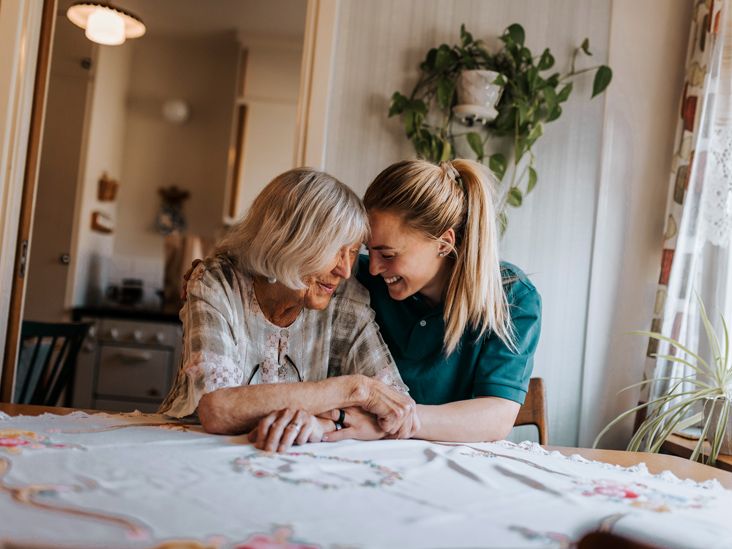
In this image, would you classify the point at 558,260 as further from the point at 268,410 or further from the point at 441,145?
the point at 268,410

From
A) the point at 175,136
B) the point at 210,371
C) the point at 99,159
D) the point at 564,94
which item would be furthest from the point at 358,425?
the point at 175,136

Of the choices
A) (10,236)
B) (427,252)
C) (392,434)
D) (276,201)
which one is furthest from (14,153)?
(392,434)

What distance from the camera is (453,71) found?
8.54 feet

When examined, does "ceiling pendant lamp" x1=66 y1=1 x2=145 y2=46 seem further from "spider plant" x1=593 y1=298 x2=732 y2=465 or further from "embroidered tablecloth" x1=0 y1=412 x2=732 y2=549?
"spider plant" x1=593 y1=298 x2=732 y2=465

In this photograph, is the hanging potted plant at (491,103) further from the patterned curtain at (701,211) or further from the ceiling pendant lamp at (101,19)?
the ceiling pendant lamp at (101,19)

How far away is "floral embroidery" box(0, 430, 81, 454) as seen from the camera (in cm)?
111

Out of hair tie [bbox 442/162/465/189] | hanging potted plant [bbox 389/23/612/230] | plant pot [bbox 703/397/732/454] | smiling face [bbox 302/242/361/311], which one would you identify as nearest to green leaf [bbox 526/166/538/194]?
hanging potted plant [bbox 389/23/612/230]

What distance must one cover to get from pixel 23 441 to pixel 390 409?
2.20 feet

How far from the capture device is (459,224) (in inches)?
71.1

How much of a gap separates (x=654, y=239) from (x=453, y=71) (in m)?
0.98

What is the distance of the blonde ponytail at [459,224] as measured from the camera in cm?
174

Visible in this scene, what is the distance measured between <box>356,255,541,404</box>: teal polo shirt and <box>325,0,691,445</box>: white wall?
87cm

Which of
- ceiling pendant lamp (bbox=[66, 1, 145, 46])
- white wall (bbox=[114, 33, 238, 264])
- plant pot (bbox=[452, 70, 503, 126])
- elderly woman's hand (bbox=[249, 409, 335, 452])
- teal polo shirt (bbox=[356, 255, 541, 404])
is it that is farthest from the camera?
white wall (bbox=[114, 33, 238, 264])

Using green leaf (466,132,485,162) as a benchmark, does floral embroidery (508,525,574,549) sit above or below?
below
